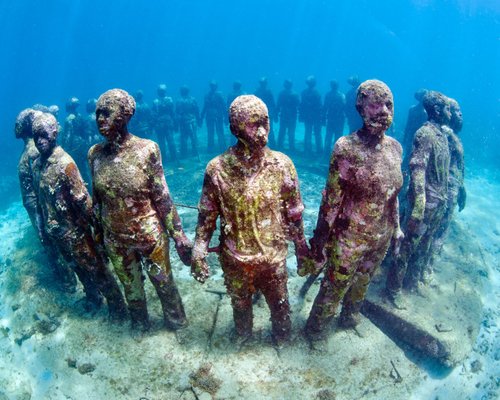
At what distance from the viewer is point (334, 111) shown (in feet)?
48.9

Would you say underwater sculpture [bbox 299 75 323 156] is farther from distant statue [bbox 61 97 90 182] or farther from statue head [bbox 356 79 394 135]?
statue head [bbox 356 79 394 135]

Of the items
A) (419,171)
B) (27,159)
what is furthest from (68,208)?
(419,171)

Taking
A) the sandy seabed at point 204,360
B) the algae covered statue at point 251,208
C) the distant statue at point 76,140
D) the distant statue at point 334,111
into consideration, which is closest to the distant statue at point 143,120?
the distant statue at point 76,140

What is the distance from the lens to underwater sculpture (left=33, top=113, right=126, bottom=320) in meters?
4.66

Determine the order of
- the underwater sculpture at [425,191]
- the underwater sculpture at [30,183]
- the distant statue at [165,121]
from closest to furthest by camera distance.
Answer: the underwater sculpture at [425,191] < the underwater sculpture at [30,183] < the distant statue at [165,121]

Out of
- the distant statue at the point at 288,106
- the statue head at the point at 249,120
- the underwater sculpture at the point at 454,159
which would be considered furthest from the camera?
the distant statue at the point at 288,106

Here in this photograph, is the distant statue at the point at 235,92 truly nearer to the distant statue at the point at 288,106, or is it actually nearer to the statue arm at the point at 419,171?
the distant statue at the point at 288,106

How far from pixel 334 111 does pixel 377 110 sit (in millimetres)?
12014

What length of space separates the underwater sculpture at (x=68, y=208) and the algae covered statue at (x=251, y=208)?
2.02 meters

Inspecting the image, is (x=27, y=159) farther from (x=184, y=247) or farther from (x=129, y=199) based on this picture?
(x=184, y=247)

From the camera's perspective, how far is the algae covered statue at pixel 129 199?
12.3 ft

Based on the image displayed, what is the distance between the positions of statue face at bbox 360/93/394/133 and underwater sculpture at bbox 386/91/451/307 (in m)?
1.81

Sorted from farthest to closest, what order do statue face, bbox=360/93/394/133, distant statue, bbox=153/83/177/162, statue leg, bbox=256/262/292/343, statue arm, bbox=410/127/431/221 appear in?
distant statue, bbox=153/83/177/162 < statue arm, bbox=410/127/431/221 < statue leg, bbox=256/262/292/343 < statue face, bbox=360/93/394/133

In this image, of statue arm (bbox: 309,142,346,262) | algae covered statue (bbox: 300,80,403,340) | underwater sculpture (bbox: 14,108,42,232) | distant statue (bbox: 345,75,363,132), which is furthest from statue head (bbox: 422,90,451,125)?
distant statue (bbox: 345,75,363,132)
